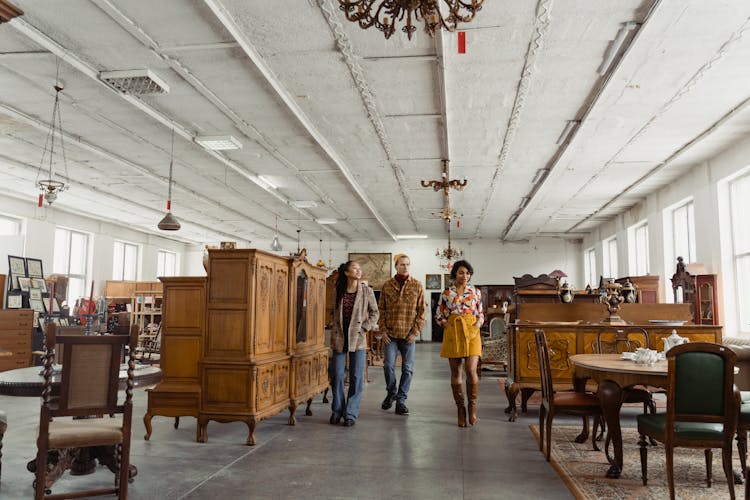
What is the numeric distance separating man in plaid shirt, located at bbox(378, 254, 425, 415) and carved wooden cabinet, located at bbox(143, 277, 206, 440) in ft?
7.13

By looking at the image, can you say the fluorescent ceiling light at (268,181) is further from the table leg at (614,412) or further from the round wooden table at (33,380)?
the table leg at (614,412)

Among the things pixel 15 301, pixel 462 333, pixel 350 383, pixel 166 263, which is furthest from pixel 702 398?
pixel 166 263

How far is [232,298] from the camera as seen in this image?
5.06 metres

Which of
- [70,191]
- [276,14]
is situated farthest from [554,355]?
[70,191]

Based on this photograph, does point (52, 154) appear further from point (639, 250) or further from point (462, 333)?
point (639, 250)

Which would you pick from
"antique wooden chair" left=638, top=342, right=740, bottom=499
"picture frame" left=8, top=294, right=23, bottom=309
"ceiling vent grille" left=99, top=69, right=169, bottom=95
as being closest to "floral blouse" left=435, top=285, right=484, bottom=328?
"antique wooden chair" left=638, top=342, right=740, bottom=499

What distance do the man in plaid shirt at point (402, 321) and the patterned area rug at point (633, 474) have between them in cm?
188

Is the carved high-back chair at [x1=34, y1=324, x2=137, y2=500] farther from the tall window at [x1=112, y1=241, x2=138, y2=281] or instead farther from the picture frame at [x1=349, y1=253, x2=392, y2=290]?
the picture frame at [x1=349, y1=253, x2=392, y2=290]

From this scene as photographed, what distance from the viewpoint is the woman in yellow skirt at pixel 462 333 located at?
5.60 m

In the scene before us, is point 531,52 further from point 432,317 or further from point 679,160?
point 432,317

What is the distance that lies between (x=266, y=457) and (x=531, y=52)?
475cm

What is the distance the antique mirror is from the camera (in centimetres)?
606

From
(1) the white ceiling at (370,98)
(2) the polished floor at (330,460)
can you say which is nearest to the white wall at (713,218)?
(1) the white ceiling at (370,98)

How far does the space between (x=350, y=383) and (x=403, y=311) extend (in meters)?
1.10
